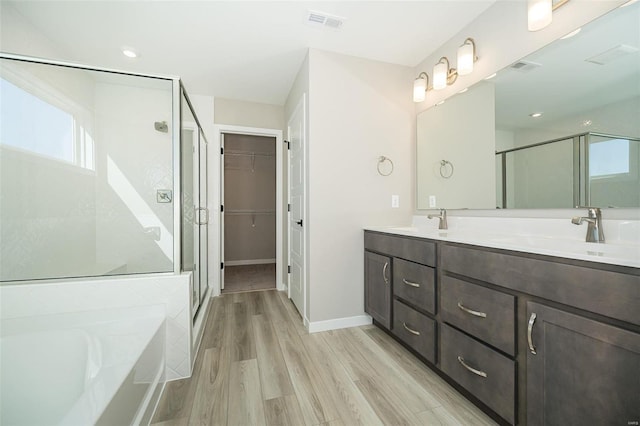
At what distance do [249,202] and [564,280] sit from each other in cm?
460

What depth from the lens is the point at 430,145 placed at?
7.53 feet

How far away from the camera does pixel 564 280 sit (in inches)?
35.1

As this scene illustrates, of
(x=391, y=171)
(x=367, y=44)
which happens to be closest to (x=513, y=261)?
(x=391, y=171)

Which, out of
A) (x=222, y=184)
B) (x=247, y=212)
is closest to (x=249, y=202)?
(x=247, y=212)

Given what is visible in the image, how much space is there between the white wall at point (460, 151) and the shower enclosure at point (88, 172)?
2.05 metres

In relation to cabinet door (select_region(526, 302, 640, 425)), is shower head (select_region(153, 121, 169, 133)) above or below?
above

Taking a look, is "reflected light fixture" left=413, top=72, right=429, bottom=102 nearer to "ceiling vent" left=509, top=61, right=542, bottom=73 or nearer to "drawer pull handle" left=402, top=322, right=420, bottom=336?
"ceiling vent" left=509, top=61, right=542, bottom=73

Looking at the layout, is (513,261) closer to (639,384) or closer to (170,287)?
(639,384)

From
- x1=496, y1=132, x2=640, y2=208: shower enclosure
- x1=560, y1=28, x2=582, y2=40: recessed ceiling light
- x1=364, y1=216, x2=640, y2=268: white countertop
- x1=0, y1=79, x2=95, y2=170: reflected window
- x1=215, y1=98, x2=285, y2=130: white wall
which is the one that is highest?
x1=215, y1=98, x2=285, y2=130: white wall

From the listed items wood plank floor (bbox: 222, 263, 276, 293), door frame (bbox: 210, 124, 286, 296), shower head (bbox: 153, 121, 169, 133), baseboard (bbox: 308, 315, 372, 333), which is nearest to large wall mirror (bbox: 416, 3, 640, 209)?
baseboard (bbox: 308, 315, 372, 333)

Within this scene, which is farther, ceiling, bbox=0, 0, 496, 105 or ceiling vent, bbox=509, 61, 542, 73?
ceiling, bbox=0, 0, 496, 105

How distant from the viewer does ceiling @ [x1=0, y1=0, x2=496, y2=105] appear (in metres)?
1.74

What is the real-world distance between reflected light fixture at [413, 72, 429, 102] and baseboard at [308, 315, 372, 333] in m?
2.06

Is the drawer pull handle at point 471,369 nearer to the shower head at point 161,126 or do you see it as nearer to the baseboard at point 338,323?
the baseboard at point 338,323
